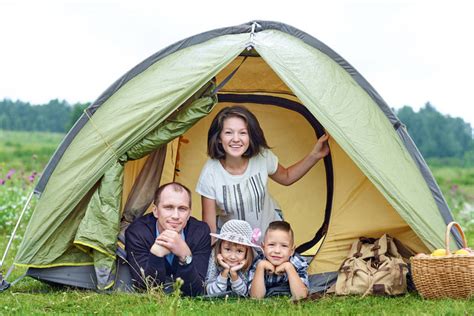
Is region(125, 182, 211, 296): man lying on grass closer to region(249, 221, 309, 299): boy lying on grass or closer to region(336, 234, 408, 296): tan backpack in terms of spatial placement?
region(249, 221, 309, 299): boy lying on grass

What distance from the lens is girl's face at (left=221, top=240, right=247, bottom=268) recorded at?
4520mm

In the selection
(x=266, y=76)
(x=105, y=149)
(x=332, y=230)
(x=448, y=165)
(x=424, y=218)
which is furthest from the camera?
(x=448, y=165)

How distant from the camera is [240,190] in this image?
197 inches

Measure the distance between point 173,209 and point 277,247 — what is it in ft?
2.19

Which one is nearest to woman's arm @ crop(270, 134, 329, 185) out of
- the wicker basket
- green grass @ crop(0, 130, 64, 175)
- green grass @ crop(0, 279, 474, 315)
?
green grass @ crop(0, 279, 474, 315)

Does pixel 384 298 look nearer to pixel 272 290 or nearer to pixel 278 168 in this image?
pixel 272 290

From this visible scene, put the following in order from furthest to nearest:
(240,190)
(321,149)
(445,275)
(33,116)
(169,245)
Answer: (33,116) < (321,149) < (240,190) < (169,245) < (445,275)

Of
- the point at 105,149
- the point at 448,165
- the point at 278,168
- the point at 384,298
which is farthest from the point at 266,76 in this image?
the point at 448,165

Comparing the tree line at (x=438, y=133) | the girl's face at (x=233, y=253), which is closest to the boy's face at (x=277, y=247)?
the girl's face at (x=233, y=253)

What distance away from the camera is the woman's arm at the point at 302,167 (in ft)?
16.8

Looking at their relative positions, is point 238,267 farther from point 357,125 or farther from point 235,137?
point 357,125

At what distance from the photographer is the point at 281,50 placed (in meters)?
4.73

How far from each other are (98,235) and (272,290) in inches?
43.6

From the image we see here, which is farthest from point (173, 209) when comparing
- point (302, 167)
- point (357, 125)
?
point (357, 125)
